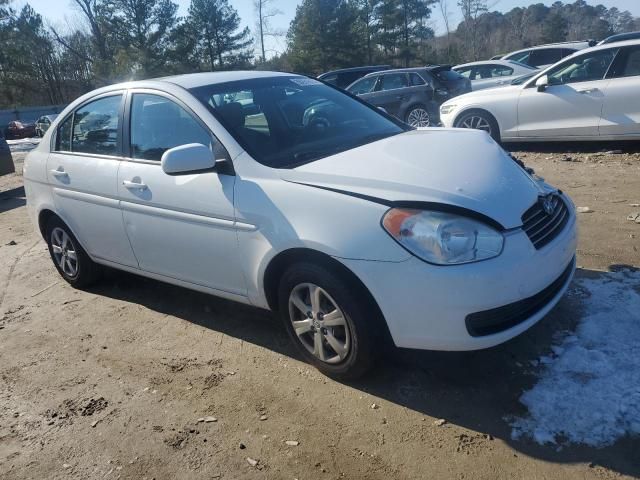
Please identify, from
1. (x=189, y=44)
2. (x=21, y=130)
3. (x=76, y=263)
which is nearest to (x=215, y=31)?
(x=189, y=44)

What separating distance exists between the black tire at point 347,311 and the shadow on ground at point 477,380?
15 cm

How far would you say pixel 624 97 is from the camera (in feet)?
25.0

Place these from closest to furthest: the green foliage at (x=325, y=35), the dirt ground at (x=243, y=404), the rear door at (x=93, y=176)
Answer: the dirt ground at (x=243, y=404)
the rear door at (x=93, y=176)
the green foliage at (x=325, y=35)

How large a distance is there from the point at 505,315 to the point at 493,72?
12.9 m

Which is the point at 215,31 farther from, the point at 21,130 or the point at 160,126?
the point at 160,126

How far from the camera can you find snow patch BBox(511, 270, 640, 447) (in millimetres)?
2572

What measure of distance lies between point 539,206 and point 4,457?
3.14 meters

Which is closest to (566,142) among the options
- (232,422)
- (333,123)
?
(333,123)

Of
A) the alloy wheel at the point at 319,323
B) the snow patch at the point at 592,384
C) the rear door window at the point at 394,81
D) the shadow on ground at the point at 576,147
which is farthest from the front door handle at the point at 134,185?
the rear door window at the point at 394,81

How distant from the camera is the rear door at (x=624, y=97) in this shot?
7582 mm

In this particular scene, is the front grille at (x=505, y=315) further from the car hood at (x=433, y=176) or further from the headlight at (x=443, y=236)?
the car hood at (x=433, y=176)

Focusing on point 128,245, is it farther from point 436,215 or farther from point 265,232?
point 436,215

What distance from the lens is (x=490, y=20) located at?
66312 mm

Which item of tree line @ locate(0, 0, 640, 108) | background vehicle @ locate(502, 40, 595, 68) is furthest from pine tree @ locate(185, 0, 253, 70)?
background vehicle @ locate(502, 40, 595, 68)
